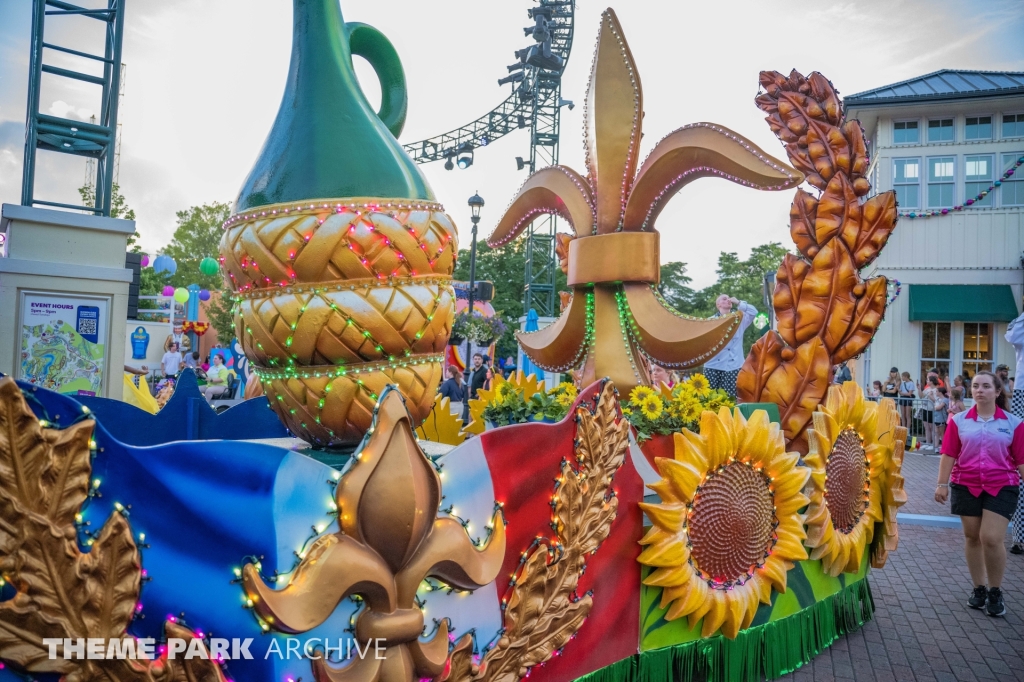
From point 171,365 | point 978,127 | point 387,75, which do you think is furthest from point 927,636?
point 978,127

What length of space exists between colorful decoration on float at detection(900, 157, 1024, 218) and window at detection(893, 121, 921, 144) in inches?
82.9

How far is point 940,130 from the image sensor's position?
1906cm

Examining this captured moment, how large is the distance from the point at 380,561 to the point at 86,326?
559 cm

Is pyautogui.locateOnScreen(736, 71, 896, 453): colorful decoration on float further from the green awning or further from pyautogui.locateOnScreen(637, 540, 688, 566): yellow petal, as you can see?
the green awning

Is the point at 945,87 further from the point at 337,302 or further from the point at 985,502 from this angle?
the point at 337,302

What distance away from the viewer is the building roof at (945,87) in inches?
714

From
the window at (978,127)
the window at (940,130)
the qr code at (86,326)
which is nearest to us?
the qr code at (86,326)

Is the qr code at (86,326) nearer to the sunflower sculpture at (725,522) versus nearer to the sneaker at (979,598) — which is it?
the sunflower sculpture at (725,522)

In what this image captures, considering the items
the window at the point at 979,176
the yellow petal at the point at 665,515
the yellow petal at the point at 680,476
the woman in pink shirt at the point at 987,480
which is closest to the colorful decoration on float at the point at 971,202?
the window at the point at 979,176

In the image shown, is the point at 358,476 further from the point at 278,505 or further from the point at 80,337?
the point at 80,337

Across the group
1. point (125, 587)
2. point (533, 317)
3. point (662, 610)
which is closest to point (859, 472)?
point (662, 610)

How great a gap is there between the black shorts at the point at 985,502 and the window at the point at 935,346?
16.1 m

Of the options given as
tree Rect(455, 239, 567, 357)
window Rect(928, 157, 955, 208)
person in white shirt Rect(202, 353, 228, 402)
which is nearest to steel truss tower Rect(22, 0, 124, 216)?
person in white shirt Rect(202, 353, 228, 402)

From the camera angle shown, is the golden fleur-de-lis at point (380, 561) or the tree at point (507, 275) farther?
the tree at point (507, 275)
